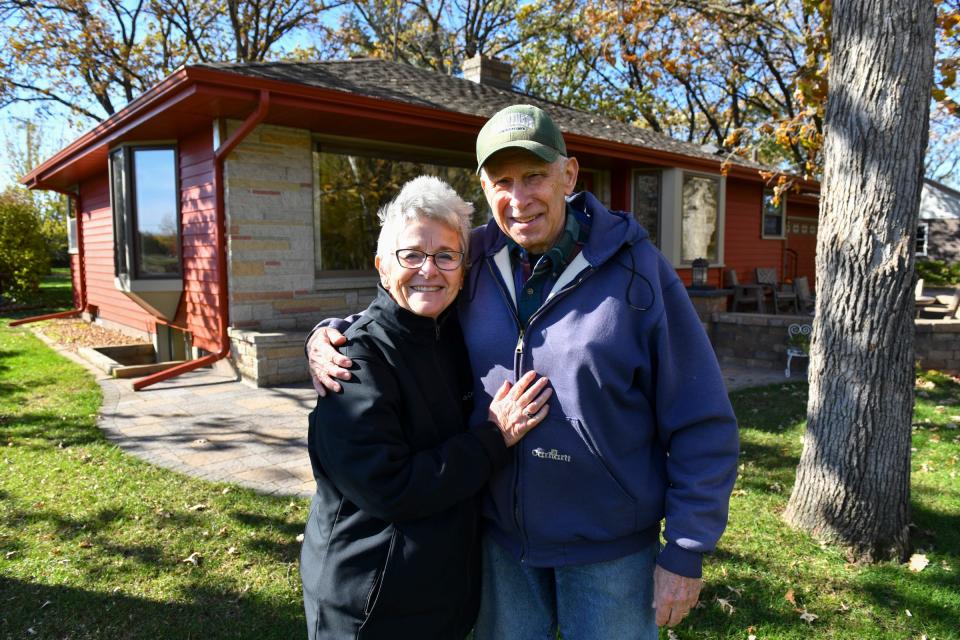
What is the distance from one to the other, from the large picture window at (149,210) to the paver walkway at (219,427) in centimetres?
167

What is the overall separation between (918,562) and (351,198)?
23.8 ft

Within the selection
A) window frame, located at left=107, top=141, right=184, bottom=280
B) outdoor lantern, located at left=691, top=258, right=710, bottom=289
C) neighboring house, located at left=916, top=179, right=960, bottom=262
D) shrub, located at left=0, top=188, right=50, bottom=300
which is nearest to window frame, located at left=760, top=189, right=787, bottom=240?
outdoor lantern, located at left=691, top=258, right=710, bottom=289

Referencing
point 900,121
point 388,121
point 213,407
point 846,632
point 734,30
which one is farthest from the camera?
point 734,30

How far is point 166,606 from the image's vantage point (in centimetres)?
288

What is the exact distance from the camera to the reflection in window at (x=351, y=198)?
838 centimetres

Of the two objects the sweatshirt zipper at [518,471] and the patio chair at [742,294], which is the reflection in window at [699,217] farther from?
the sweatshirt zipper at [518,471]

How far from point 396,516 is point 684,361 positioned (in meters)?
0.80

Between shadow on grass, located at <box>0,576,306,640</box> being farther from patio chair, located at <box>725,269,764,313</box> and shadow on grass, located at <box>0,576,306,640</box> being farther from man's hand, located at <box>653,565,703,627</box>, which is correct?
patio chair, located at <box>725,269,764,313</box>

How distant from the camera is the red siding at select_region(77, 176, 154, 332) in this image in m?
11.8

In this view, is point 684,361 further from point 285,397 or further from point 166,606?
point 285,397

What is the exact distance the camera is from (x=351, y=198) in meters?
8.66

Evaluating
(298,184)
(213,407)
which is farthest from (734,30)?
(213,407)

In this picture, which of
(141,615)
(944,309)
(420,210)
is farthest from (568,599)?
(944,309)

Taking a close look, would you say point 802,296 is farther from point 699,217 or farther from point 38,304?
point 38,304
